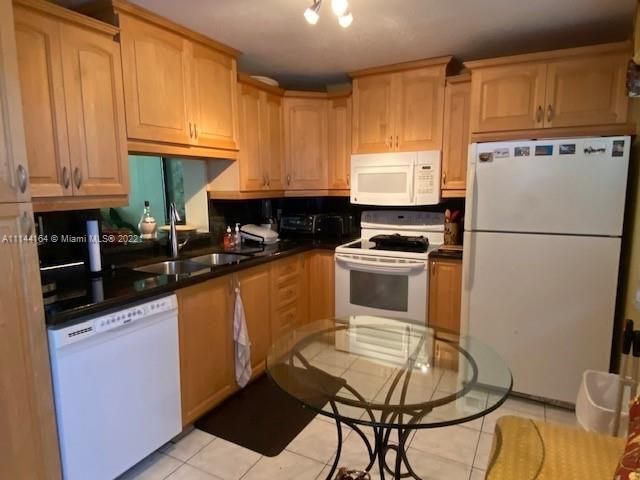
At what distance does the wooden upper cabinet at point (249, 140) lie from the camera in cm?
288

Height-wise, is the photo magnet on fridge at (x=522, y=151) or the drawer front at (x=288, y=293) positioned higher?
the photo magnet on fridge at (x=522, y=151)

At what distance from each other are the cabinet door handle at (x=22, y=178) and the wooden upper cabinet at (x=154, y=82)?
2.39ft

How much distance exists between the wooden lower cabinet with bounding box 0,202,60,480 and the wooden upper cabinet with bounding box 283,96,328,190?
87.1 inches

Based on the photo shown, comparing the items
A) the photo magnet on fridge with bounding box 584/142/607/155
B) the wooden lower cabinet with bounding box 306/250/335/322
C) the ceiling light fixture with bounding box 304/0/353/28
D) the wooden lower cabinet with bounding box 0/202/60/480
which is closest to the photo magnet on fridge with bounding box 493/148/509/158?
the photo magnet on fridge with bounding box 584/142/607/155

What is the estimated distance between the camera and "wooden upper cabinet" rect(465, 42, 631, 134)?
7.41ft

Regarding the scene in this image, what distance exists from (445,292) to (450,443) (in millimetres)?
987

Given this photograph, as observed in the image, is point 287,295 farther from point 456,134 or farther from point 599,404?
point 599,404

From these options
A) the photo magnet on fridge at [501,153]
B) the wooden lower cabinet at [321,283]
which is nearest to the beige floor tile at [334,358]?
the wooden lower cabinet at [321,283]

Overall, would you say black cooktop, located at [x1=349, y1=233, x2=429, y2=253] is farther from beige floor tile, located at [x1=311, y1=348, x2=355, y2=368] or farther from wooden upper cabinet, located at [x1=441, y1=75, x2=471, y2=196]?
beige floor tile, located at [x1=311, y1=348, x2=355, y2=368]

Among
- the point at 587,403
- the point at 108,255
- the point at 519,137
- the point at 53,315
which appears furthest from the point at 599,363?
the point at 108,255

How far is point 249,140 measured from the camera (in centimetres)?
296

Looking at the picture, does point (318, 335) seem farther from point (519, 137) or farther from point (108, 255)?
point (519, 137)

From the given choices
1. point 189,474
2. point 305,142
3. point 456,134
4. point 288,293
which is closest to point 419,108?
point 456,134

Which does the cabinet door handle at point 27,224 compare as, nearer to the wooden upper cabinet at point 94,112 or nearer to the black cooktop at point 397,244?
the wooden upper cabinet at point 94,112
